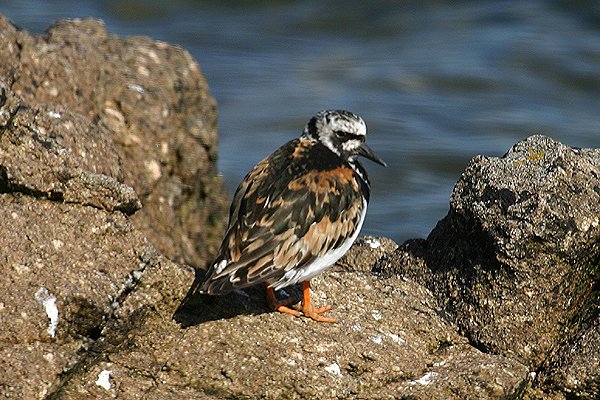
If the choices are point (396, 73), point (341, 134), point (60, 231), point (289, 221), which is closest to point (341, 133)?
point (341, 134)

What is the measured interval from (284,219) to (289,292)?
24.9 inches

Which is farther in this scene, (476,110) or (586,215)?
(476,110)

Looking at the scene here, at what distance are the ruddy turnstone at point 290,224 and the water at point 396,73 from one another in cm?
380

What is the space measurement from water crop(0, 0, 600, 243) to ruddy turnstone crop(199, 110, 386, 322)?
A: 3.80 meters

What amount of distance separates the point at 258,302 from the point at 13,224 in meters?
1.25

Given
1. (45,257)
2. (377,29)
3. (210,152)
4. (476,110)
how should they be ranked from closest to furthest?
(45,257) < (210,152) < (476,110) < (377,29)

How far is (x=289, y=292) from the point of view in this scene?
409 cm

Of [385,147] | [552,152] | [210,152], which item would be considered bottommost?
[385,147]

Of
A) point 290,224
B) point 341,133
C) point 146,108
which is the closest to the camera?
point 290,224

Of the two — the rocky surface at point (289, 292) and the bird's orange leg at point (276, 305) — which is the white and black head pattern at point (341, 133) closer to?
the rocky surface at point (289, 292)

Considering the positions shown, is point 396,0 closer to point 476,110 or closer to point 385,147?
point 476,110

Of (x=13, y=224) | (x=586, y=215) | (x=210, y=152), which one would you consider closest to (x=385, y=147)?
(x=210, y=152)

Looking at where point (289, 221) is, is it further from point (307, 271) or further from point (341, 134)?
point (341, 134)

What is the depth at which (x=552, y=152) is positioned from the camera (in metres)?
3.90
